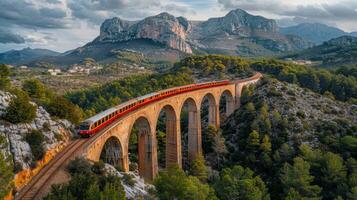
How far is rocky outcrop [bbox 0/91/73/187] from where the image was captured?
24125 millimetres

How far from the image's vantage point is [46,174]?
24.9 m

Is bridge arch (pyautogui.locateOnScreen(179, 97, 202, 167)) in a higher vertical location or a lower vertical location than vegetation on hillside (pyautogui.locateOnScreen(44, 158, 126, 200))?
lower

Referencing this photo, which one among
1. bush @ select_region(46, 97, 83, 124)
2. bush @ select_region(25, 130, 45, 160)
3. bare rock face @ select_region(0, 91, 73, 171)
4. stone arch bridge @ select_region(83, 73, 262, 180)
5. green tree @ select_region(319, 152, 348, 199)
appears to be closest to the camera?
bare rock face @ select_region(0, 91, 73, 171)

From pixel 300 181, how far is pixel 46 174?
32.9m

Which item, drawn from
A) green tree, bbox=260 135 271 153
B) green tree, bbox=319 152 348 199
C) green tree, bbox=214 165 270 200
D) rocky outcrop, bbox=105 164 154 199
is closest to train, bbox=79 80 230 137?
rocky outcrop, bbox=105 164 154 199

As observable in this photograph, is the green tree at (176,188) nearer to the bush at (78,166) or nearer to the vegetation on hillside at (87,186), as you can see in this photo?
the vegetation on hillside at (87,186)

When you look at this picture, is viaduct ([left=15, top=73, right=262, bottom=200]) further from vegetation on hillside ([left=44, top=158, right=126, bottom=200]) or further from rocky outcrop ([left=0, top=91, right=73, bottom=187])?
vegetation on hillside ([left=44, top=158, right=126, bottom=200])

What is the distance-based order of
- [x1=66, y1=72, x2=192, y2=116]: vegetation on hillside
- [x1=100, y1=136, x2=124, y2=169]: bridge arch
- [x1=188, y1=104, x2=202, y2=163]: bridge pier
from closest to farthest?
[x1=100, y1=136, x2=124, y2=169]: bridge arch
[x1=188, y1=104, x2=202, y2=163]: bridge pier
[x1=66, y1=72, x2=192, y2=116]: vegetation on hillside

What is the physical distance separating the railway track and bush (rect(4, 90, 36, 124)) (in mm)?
4096

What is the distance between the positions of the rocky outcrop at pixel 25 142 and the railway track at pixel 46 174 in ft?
1.67

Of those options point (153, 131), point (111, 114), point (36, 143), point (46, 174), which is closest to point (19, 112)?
point (36, 143)

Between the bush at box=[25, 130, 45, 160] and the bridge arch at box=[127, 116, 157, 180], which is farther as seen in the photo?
the bridge arch at box=[127, 116, 157, 180]

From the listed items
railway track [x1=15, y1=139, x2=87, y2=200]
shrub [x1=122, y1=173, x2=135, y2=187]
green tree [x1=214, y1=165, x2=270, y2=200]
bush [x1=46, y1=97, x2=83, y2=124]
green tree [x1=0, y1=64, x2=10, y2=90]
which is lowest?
green tree [x1=214, y1=165, x2=270, y2=200]

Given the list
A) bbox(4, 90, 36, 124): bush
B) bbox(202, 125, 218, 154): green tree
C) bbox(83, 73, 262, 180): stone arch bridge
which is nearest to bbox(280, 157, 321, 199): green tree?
bbox(83, 73, 262, 180): stone arch bridge
